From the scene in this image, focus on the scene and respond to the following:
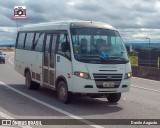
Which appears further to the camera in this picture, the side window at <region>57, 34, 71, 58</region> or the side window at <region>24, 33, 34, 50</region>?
the side window at <region>24, 33, 34, 50</region>

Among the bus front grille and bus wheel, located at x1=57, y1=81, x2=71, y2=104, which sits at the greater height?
the bus front grille

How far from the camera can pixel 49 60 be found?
1382 centimetres

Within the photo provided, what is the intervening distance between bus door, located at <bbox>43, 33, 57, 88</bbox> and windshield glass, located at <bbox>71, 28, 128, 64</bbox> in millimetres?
1313

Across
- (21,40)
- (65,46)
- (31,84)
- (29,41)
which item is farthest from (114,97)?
(21,40)

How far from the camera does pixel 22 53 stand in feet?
57.6

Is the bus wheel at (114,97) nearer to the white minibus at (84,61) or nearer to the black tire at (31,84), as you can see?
the white minibus at (84,61)

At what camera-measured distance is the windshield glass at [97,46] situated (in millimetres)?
12141

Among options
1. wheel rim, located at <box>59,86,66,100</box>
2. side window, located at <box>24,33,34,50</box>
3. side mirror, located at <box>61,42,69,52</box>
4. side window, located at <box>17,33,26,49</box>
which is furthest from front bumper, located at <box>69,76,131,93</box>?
side window, located at <box>17,33,26,49</box>

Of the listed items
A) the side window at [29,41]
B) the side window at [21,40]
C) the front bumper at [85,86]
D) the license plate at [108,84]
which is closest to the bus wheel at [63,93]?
the front bumper at [85,86]

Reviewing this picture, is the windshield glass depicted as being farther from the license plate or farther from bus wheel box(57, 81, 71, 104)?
bus wheel box(57, 81, 71, 104)

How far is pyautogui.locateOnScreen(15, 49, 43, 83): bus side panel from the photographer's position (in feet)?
48.7

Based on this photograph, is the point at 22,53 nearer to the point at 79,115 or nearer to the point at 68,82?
the point at 68,82

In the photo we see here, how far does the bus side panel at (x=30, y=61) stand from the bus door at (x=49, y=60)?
0.49m

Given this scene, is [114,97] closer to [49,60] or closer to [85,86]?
[85,86]
